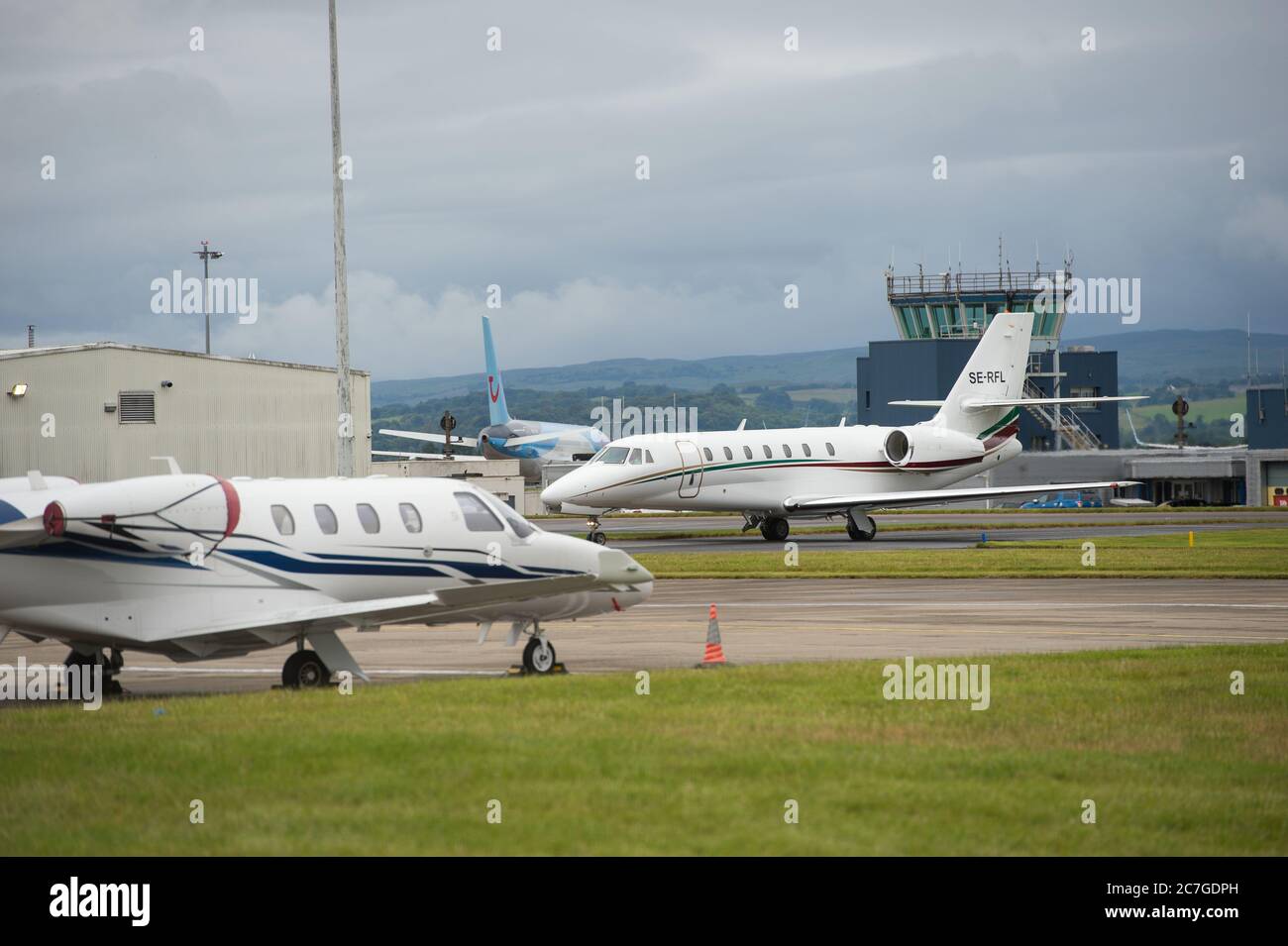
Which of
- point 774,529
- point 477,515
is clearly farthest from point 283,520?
point 774,529

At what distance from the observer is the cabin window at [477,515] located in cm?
1886

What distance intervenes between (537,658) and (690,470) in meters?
28.3

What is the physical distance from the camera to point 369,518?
1819 centimetres

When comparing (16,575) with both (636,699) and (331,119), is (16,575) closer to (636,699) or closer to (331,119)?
(636,699)

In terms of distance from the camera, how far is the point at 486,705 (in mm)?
15055

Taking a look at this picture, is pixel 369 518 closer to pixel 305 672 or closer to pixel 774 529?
pixel 305 672

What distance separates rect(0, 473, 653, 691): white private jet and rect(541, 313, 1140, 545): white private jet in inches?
976

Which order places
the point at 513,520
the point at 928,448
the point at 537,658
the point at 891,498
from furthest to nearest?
the point at 928,448 < the point at 891,498 < the point at 513,520 < the point at 537,658
